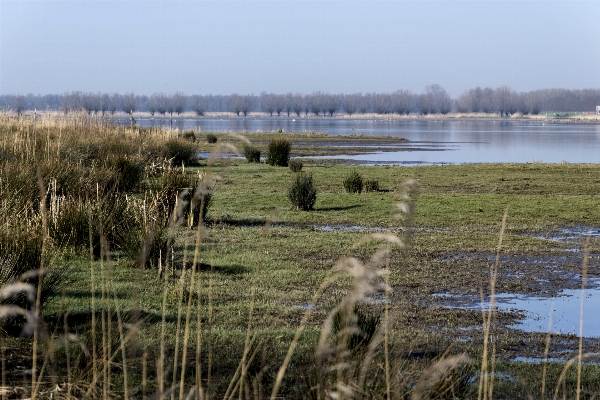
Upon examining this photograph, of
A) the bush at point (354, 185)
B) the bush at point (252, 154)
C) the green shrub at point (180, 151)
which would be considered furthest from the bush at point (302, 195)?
the bush at point (252, 154)

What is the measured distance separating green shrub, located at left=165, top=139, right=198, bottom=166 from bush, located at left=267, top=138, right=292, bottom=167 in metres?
3.19

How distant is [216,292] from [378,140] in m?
60.9

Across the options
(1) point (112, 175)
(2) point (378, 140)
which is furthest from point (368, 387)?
(2) point (378, 140)

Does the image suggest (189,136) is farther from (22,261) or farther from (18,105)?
(22,261)

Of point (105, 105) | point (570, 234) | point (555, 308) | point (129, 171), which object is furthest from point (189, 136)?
point (555, 308)

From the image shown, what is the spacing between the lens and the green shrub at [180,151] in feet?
98.9

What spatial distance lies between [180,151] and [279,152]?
418cm

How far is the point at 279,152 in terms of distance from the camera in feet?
106

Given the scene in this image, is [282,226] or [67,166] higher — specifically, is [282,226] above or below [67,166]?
below

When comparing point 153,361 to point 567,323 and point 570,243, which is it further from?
point 570,243

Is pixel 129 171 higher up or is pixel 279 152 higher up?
pixel 129 171

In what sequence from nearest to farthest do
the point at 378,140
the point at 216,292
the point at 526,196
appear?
1. the point at 216,292
2. the point at 526,196
3. the point at 378,140

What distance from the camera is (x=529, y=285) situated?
10.7 m

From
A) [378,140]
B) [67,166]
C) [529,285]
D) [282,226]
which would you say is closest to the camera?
[529,285]
